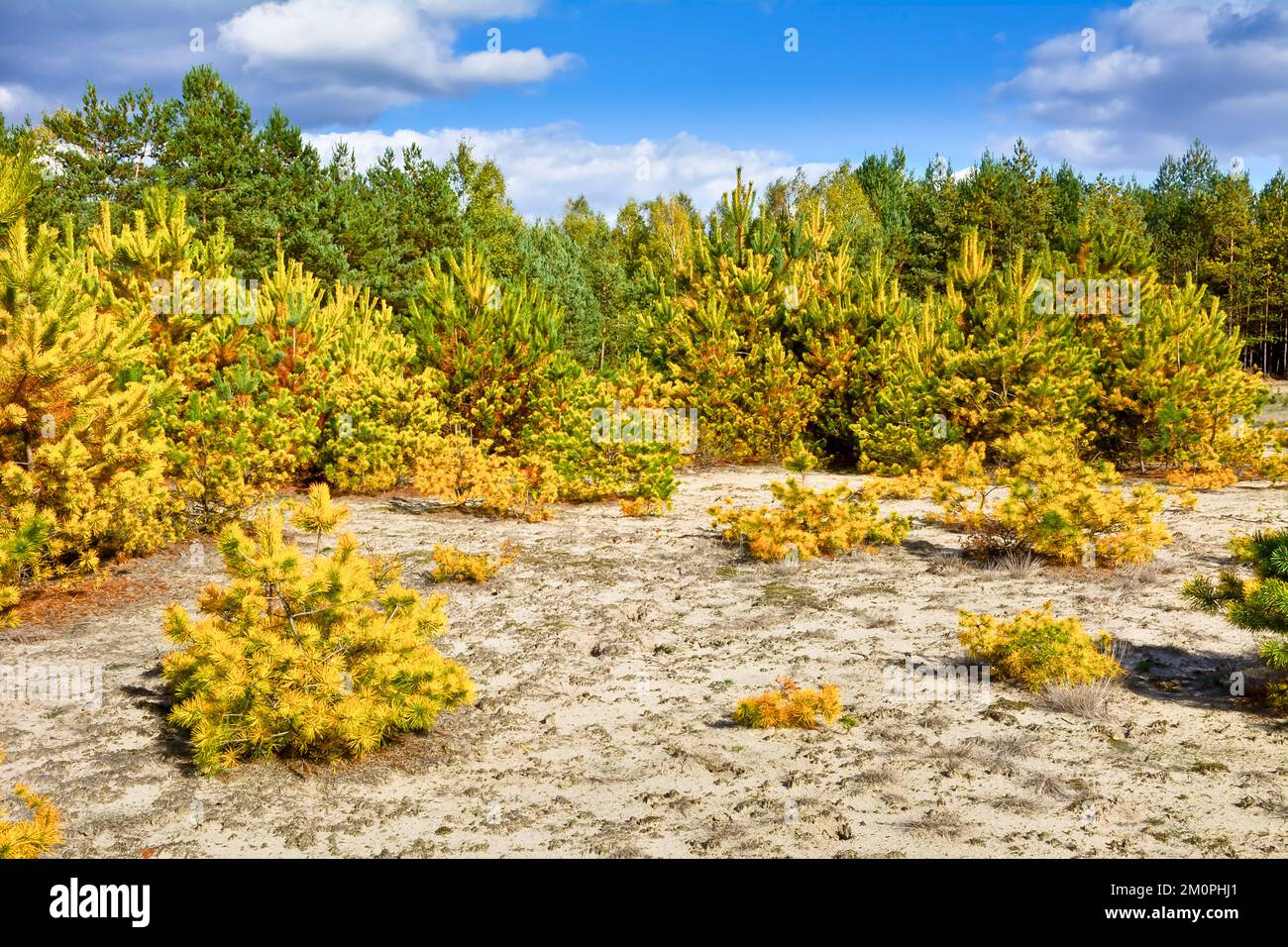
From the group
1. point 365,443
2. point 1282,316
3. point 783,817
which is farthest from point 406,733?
point 1282,316

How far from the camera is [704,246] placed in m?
21.0

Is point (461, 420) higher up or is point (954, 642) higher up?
point (461, 420)

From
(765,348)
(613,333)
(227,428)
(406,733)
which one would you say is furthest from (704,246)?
(613,333)

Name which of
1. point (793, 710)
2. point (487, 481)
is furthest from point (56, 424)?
point (793, 710)

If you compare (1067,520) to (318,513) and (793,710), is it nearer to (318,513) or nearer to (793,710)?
(793,710)

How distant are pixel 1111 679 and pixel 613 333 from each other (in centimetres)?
3936

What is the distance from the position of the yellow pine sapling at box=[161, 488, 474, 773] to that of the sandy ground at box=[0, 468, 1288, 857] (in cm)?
22

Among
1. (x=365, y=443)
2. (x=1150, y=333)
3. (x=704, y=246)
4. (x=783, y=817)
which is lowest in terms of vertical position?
(x=783, y=817)

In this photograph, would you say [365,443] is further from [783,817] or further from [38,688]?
[783,817]

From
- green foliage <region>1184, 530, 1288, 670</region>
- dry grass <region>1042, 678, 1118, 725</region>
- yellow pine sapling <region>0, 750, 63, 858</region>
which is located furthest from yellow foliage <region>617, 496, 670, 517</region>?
yellow pine sapling <region>0, 750, 63, 858</region>

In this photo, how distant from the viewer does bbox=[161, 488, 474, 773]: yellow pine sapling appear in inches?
211

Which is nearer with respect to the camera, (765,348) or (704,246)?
(765,348)
